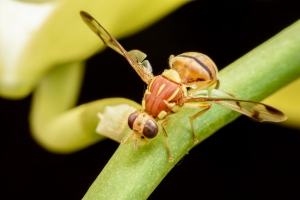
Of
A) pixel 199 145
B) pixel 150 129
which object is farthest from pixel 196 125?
pixel 199 145

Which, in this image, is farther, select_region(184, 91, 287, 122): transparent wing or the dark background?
the dark background

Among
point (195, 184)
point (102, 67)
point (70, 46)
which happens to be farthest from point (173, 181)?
point (70, 46)

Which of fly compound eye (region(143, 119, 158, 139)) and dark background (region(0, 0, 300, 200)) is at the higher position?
fly compound eye (region(143, 119, 158, 139))

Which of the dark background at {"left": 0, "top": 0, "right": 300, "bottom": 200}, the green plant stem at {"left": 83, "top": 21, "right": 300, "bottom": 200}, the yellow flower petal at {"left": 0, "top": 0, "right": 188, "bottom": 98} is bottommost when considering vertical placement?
the dark background at {"left": 0, "top": 0, "right": 300, "bottom": 200}

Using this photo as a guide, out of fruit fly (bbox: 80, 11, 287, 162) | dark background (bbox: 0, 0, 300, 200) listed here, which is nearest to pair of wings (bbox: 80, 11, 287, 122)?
fruit fly (bbox: 80, 11, 287, 162)

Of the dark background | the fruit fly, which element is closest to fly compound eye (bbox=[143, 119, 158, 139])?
the fruit fly

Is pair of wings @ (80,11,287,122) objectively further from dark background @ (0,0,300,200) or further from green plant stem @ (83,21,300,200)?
dark background @ (0,0,300,200)

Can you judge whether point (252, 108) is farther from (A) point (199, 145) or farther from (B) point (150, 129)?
(A) point (199, 145)

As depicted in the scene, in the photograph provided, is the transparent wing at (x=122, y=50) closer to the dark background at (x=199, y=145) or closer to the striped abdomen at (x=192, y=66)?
the striped abdomen at (x=192, y=66)
